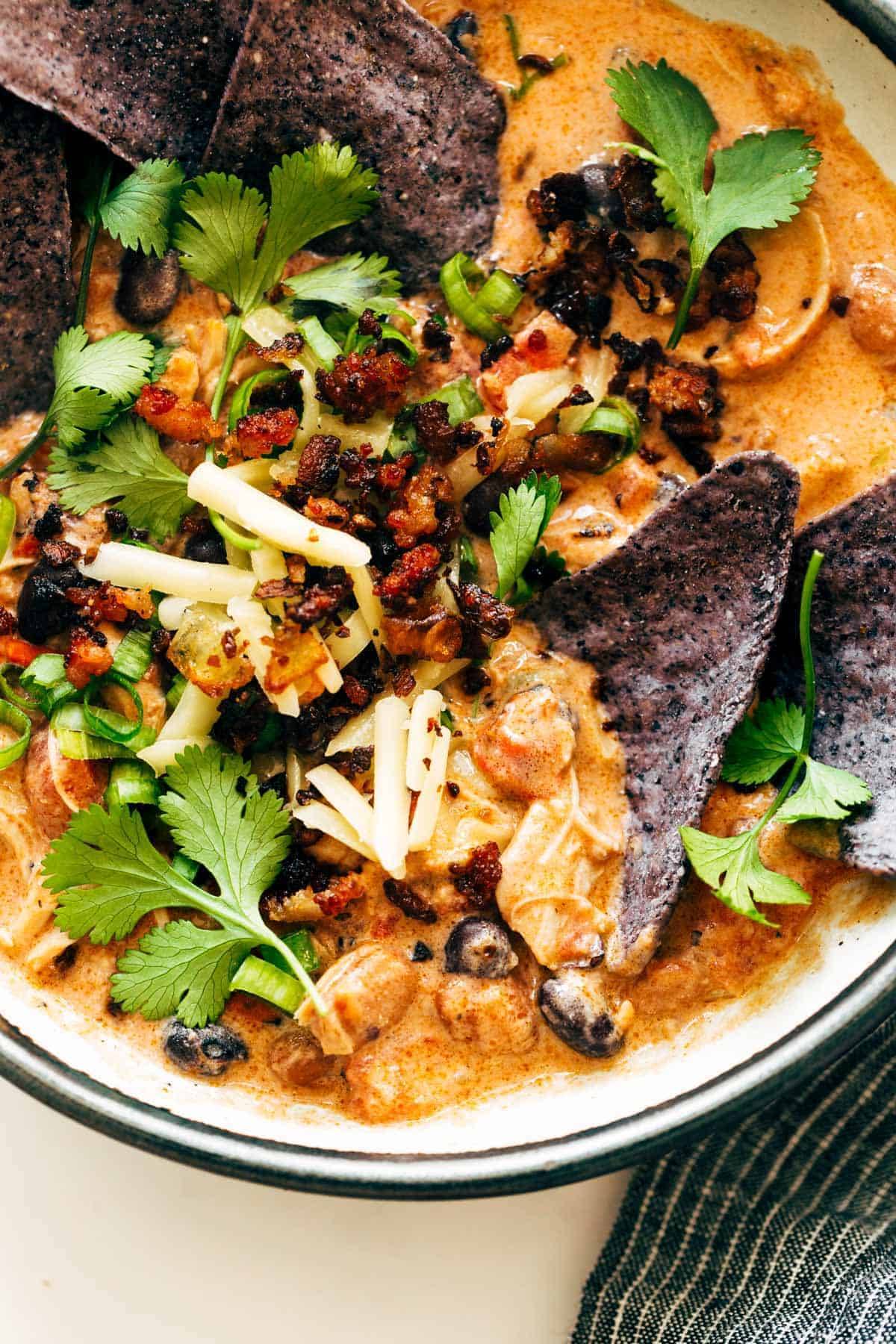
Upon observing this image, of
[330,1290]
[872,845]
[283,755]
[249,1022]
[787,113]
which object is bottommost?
[330,1290]

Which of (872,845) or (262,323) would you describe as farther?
(262,323)

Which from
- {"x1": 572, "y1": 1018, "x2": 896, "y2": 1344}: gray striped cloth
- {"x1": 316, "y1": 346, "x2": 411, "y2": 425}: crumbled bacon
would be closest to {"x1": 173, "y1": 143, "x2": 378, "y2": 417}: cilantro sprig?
{"x1": 316, "y1": 346, "x2": 411, "y2": 425}: crumbled bacon

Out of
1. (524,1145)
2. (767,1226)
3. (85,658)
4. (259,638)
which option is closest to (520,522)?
(259,638)

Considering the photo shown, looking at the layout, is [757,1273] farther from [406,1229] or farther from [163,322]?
[163,322]

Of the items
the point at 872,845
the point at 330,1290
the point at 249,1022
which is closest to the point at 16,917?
the point at 249,1022

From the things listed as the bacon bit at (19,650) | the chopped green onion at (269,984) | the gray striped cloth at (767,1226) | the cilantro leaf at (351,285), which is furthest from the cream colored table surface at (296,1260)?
the cilantro leaf at (351,285)

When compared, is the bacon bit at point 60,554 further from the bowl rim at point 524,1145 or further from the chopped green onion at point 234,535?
the bowl rim at point 524,1145

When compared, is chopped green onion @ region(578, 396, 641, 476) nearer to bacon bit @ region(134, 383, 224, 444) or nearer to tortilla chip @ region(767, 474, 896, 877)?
tortilla chip @ region(767, 474, 896, 877)
